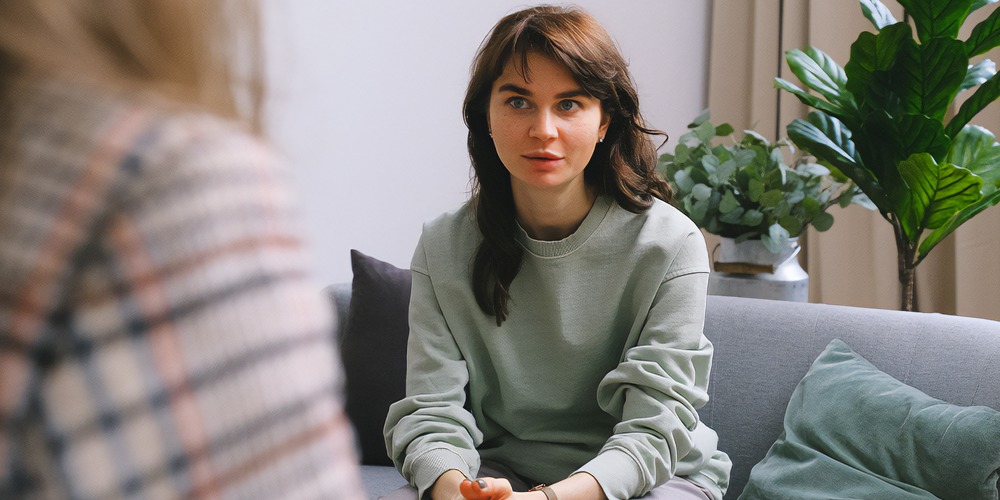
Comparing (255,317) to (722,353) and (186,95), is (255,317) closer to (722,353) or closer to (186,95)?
(186,95)

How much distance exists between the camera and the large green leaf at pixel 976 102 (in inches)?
78.0

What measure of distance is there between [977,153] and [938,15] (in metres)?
0.30

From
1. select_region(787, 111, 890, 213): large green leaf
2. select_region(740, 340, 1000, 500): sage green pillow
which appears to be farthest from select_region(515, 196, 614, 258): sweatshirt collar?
select_region(787, 111, 890, 213): large green leaf

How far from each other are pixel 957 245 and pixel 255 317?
9.42ft

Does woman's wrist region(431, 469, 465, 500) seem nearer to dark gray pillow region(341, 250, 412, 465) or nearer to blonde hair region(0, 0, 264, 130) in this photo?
dark gray pillow region(341, 250, 412, 465)

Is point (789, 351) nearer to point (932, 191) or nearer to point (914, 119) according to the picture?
point (932, 191)

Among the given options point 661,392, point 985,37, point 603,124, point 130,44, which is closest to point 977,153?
point 985,37

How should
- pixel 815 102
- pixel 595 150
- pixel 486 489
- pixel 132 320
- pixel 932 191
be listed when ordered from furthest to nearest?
pixel 815 102, pixel 932 191, pixel 595 150, pixel 486 489, pixel 132 320

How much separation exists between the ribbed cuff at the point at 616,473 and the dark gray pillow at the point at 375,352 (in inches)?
30.4

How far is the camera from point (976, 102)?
200cm

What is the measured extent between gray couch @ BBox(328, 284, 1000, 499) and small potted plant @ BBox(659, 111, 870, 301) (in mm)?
235

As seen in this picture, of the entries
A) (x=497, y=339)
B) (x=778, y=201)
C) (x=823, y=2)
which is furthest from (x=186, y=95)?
(x=823, y=2)

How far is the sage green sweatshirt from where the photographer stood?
1553 mm

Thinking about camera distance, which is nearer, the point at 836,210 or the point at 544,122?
the point at 544,122
